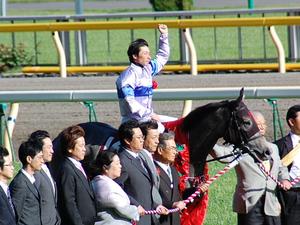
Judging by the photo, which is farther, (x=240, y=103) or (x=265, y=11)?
(x=265, y=11)

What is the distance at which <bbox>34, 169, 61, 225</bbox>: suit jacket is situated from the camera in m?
8.86

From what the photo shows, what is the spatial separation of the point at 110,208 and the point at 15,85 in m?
9.67

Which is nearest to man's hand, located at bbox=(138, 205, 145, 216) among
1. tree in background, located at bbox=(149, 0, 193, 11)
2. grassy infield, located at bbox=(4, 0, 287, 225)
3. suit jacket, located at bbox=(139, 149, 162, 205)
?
suit jacket, located at bbox=(139, 149, 162, 205)

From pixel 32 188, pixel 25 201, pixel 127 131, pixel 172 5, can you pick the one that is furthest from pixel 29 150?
pixel 172 5

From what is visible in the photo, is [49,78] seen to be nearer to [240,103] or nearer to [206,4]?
[240,103]

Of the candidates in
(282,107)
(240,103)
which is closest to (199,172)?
(240,103)

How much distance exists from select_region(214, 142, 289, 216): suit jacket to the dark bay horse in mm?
A: 242

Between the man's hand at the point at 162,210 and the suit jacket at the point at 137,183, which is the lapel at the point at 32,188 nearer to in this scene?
the suit jacket at the point at 137,183

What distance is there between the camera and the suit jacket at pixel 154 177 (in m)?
9.59

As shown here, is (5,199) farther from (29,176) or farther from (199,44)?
(199,44)

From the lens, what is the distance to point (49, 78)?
62.4 ft

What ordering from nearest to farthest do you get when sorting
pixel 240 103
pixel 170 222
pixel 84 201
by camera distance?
1. pixel 84 201
2. pixel 170 222
3. pixel 240 103

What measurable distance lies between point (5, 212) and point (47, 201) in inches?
19.9

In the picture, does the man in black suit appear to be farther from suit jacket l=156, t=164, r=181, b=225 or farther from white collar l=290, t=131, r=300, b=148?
white collar l=290, t=131, r=300, b=148
